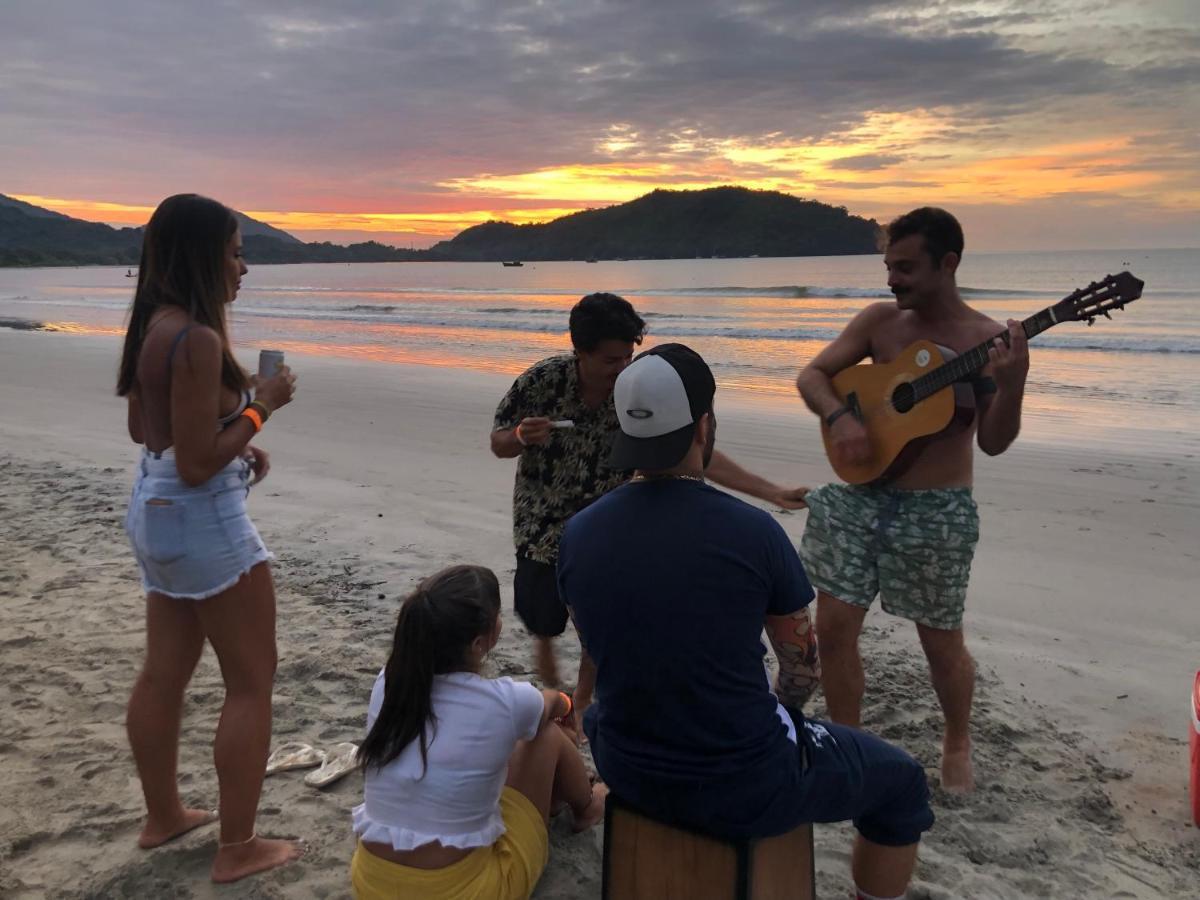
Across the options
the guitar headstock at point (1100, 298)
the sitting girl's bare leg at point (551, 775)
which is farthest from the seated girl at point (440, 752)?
the guitar headstock at point (1100, 298)

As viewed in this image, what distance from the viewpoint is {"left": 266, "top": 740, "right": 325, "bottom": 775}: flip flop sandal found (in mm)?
3457

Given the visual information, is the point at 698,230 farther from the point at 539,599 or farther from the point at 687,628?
the point at 687,628

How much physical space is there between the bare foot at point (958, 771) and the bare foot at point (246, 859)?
235 centimetres

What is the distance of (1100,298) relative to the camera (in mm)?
3457

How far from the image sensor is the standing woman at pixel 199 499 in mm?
2363

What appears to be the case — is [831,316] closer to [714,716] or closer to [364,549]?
[364,549]

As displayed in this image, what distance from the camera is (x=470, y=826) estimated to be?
7.99ft

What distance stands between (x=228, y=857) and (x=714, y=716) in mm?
1720

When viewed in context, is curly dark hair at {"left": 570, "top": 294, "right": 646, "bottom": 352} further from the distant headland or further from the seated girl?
the distant headland

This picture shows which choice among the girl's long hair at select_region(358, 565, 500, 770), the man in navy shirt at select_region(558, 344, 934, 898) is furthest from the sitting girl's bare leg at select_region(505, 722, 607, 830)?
the man in navy shirt at select_region(558, 344, 934, 898)

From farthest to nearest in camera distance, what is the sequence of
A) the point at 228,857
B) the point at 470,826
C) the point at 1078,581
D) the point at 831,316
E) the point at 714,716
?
the point at 831,316
the point at 1078,581
the point at 228,857
the point at 470,826
the point at 714,716

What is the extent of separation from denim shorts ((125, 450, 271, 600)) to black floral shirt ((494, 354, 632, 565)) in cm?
123

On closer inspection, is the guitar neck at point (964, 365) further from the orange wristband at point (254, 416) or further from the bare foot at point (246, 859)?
the bare foot at point (246, 859)

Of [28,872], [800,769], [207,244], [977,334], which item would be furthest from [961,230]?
[28,872]
